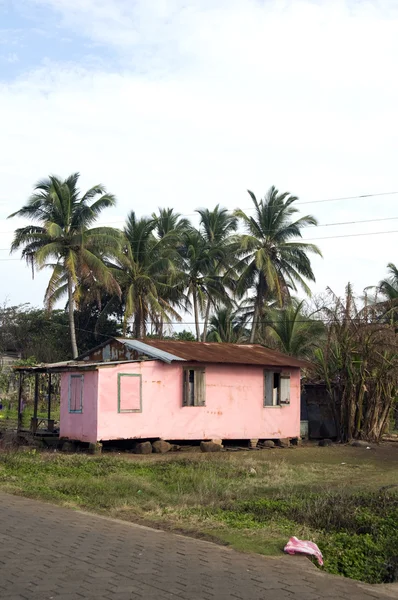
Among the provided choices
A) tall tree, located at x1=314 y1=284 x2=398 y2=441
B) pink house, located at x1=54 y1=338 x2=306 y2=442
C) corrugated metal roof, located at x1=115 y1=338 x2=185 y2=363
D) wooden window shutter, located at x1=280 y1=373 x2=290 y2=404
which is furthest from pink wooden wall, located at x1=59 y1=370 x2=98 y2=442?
tall tree, located at x1=314 y1=284 x2=398 y2=441

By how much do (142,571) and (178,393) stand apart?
49.5 feet

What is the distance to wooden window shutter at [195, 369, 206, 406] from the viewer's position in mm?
22105

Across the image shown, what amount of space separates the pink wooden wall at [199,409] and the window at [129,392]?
4.9 inches

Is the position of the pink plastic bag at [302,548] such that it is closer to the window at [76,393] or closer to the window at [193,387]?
the window at [76,393]

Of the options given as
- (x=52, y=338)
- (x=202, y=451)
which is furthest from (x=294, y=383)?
(x=52, y=338)

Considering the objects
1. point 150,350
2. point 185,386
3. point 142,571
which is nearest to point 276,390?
point 185,386

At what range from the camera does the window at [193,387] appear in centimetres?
2191

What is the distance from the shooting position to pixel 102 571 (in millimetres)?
6621

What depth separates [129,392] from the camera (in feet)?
67.6

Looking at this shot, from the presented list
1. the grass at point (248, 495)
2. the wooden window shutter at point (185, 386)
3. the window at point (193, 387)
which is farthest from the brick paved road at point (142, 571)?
the window at point (193, 387)

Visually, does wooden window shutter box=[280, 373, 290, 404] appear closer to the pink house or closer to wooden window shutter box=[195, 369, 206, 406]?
the pink house

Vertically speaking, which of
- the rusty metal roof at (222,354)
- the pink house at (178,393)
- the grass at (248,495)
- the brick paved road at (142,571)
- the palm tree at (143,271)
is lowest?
the grass at (248,495)

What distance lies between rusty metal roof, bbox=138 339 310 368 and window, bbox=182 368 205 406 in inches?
20.6

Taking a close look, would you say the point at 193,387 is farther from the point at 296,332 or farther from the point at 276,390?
the point at 296,332
